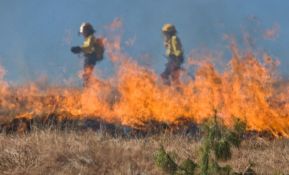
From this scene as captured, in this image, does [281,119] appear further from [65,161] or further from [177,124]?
[65,161]

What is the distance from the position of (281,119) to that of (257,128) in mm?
557

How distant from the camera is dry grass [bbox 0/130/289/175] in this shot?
7.10 metres

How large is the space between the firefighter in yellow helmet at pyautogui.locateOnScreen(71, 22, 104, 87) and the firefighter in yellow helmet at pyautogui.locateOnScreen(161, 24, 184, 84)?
2.12 meters

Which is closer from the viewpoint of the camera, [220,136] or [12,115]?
[220,136]

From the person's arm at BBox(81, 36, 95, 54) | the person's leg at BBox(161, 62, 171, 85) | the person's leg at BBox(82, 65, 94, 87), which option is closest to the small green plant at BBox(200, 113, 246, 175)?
the person's leg at BBox(82, 65, 94, 87)

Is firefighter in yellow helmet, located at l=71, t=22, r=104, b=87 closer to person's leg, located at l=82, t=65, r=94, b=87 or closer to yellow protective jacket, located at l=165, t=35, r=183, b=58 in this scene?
person's leg, located at l=82, t=65, r=94, b=87

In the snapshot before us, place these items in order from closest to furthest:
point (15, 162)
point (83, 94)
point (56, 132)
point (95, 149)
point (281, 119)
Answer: point (15, 162)
point (95, 149)
point (56, 132)
point (281, 119)
point (83, 94)

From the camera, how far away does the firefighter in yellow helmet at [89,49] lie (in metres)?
17.0

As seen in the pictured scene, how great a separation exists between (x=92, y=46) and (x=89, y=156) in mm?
9945

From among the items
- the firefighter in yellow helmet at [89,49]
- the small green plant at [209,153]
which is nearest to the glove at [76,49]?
the firefighter in yellow helmet at [89,49]

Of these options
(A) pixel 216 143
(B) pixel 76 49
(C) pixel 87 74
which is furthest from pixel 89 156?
(B) pixel 76 49

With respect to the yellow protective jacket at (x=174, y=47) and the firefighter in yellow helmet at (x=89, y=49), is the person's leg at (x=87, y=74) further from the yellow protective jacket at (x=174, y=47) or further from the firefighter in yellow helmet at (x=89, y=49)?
the yellow protective jacket at (x=174, y=47)

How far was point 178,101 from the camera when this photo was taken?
525 inches

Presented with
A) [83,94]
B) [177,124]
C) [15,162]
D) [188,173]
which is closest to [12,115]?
[83,94]
